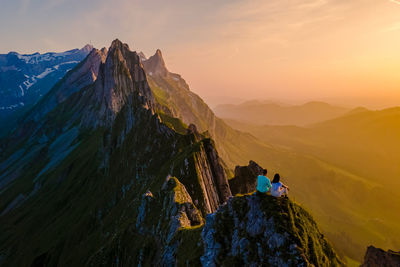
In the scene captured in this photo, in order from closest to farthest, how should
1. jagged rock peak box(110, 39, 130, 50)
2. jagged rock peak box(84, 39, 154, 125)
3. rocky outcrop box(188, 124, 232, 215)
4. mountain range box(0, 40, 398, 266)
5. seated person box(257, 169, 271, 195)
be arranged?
seated person box(257, 169, 271, 195)
mountain range box(0, 40, 398, 266)
rocky outcrop box(188, 124, 232, 215)
jagged rock peak box(84, 39, 154, 125)
jagged rock peak box(110, 39, 130, 50)

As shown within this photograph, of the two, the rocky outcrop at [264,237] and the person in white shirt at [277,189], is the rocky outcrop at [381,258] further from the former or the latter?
the person in white shirt at [277,189]

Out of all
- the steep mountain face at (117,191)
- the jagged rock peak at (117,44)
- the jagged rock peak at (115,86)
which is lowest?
the steep mountain face at (117,191)

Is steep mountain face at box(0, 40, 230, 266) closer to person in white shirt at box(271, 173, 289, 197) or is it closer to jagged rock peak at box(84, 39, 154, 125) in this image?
jagged rock peak at box(84, 39, 154, 125)

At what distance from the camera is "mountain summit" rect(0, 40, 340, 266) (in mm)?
18203

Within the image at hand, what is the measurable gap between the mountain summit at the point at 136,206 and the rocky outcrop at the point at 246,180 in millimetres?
8108

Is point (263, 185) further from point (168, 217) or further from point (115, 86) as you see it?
point (115, 86)

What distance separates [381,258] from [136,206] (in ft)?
155

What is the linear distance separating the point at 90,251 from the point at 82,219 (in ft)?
84.7

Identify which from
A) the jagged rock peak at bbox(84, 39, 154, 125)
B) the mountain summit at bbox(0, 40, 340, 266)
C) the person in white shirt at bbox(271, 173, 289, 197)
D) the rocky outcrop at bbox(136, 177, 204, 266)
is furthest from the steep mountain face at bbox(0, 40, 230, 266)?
the person in white shirt at bbox(271, 173, 289, 197)

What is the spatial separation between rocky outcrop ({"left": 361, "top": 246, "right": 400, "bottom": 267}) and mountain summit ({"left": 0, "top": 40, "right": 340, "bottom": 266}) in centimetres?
577

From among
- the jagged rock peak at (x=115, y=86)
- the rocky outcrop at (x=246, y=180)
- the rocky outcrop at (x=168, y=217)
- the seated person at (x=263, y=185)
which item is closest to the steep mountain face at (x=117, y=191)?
the rocky outcrop at (x=168, y=217)

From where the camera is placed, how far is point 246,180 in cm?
6562

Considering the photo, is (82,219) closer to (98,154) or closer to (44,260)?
(44,260)

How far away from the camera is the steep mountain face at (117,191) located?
1592 inches
